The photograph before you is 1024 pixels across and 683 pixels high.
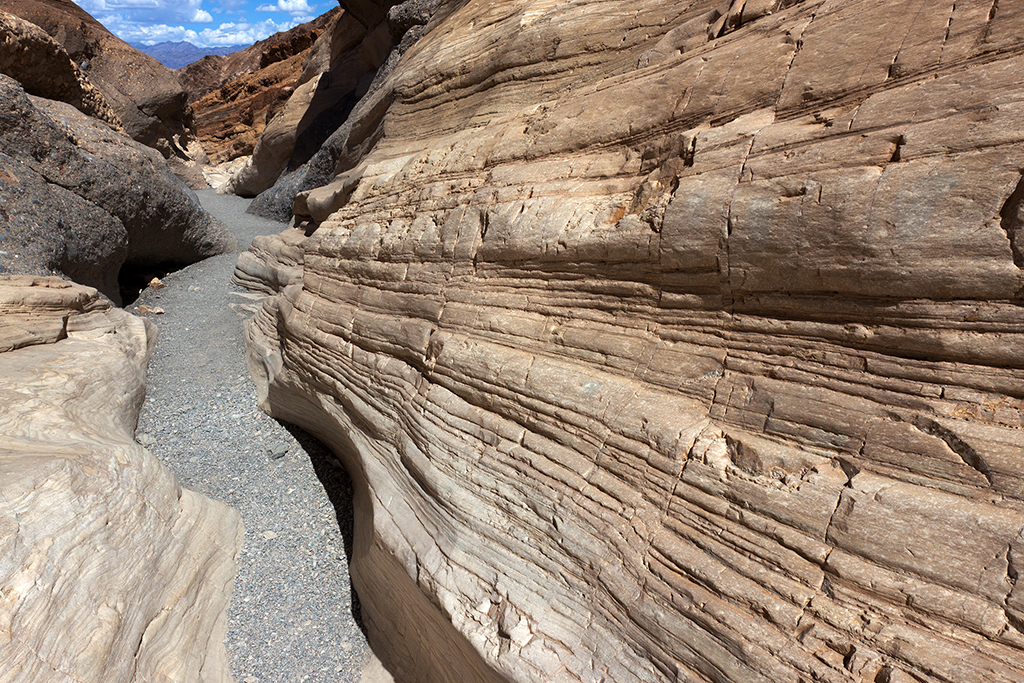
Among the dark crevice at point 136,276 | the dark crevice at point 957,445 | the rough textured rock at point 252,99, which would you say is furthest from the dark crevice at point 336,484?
the rough textured rock at point 252,99

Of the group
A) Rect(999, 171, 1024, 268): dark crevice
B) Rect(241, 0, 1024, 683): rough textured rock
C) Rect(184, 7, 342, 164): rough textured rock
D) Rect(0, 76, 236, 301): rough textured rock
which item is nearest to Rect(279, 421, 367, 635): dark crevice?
Rect(241, 0, 1024, 683): rough textured rock

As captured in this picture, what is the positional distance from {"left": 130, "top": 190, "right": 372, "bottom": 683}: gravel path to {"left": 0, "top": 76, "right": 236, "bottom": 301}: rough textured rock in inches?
43.9

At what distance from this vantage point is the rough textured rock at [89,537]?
2529mm

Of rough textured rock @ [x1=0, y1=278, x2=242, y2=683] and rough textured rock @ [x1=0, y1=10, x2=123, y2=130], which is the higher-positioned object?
rough textured rock @ [x1=0, y1=10, x2=123, y2=130]

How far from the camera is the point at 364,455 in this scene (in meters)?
4.02

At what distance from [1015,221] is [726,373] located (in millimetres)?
1118

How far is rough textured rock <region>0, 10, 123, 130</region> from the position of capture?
7.42m

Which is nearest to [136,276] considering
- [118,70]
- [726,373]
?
[726,373]

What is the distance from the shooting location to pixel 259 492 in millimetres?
4680

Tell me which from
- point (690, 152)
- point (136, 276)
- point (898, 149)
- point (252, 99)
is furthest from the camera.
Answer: point (252, 99)

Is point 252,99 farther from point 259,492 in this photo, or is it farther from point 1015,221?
point 1015,221

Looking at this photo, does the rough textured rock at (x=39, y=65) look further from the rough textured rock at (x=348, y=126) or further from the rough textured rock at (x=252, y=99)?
the rough textured rock at (x=252, y=99)

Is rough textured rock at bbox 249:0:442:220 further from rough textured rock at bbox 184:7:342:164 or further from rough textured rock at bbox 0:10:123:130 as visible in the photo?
rough textured rock at bbox 184:7:342:164

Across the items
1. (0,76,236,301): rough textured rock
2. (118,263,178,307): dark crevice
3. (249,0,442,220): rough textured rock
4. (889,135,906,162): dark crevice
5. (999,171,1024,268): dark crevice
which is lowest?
(118,263,178,307): dark crevice
